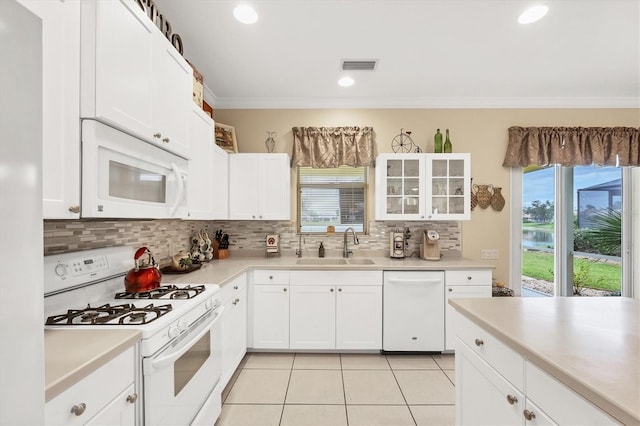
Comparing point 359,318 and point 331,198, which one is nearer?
point 359,318

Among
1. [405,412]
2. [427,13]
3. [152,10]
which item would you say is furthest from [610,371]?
[152,10]

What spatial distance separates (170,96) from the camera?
1.69 m

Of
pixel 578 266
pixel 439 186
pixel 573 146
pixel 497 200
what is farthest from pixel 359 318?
pixel 573 146

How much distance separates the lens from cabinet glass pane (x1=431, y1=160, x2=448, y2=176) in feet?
10.1

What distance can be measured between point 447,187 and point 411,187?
38 cm

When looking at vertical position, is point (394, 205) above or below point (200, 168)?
below

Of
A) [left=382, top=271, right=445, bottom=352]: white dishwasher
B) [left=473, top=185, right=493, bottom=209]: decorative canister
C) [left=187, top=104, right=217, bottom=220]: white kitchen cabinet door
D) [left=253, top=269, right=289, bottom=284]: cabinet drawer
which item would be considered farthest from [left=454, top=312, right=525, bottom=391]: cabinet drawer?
[left=473, top=185, right=493, bottom=209]: decorative canister

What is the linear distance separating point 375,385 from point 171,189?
2081 millimetres

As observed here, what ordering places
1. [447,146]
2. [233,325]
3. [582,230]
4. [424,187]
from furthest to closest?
[582,230]
[447,146]
[424,187]
[233,325]

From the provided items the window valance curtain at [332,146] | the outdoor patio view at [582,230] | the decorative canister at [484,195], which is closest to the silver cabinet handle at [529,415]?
the window valance curtain at [332,146]

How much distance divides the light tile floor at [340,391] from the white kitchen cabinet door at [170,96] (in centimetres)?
181

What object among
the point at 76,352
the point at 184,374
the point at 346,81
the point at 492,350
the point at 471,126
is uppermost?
the point at 346,81

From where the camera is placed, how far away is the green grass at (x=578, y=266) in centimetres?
339

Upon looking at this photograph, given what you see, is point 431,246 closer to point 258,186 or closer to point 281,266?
point 281,266
